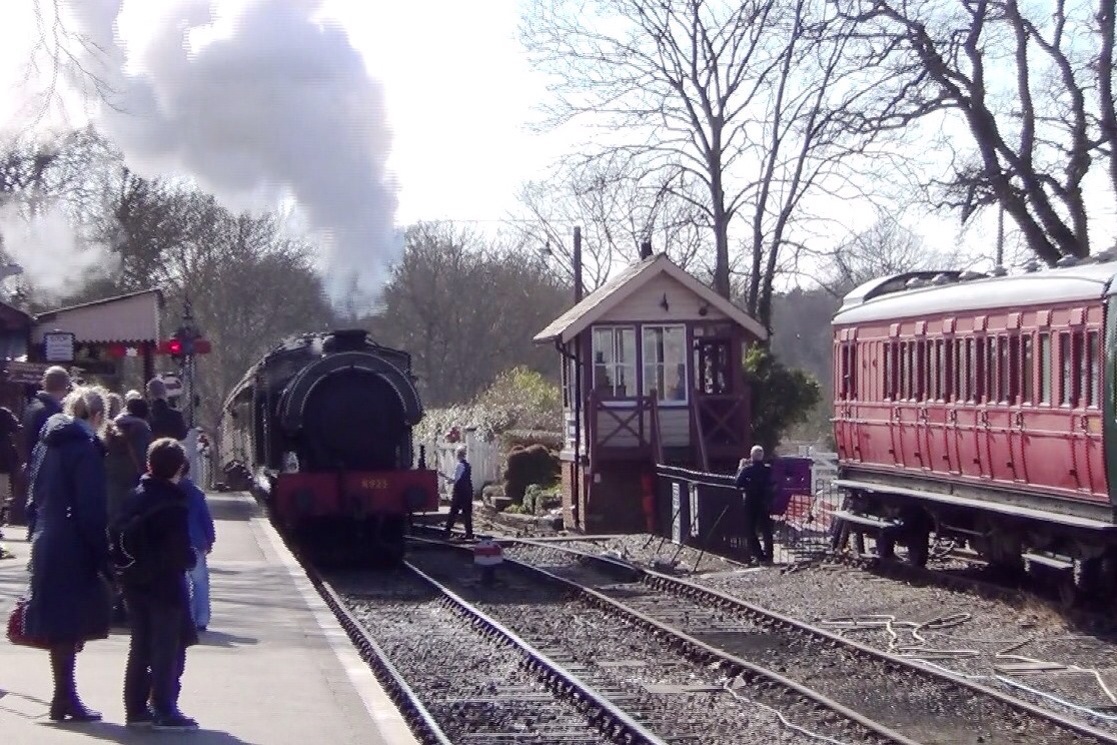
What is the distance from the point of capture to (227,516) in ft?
95.2

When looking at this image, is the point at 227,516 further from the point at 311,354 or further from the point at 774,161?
the point at 774,161

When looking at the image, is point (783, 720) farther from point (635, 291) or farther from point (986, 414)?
point (635, 291)

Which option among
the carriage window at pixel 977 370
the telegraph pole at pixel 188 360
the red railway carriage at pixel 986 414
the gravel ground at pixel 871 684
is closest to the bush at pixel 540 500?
the telegraph pole at pixel 188 360

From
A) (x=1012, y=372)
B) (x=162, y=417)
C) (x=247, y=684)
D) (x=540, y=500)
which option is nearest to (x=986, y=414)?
(x=1012, y=372)

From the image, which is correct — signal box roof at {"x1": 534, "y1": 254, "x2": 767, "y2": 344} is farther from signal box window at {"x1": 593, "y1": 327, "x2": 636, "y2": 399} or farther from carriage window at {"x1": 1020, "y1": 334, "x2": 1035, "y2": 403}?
carriage window at {"x1": 1020, "y1": 334, "x2": 1035, "y2": 403}

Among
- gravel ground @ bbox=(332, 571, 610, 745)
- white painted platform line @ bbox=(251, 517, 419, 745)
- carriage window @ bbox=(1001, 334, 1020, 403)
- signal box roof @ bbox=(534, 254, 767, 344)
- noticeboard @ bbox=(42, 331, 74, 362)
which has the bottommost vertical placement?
gravel ground @ bbox=(332, 571, 610, 745)

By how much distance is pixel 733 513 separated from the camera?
76.6 feet

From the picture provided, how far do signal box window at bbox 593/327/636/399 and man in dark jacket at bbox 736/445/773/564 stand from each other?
1085 centimetres

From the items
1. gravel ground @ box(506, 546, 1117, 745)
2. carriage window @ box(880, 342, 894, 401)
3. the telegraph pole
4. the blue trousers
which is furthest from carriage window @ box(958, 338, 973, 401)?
the telegraph pole

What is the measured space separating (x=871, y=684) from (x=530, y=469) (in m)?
27.2

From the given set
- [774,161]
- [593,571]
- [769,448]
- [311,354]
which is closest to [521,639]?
[593,571]

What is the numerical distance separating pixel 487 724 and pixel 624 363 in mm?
22722

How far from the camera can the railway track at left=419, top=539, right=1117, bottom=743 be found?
10688 millimetres

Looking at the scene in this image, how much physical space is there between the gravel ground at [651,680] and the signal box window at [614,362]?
548 inches
